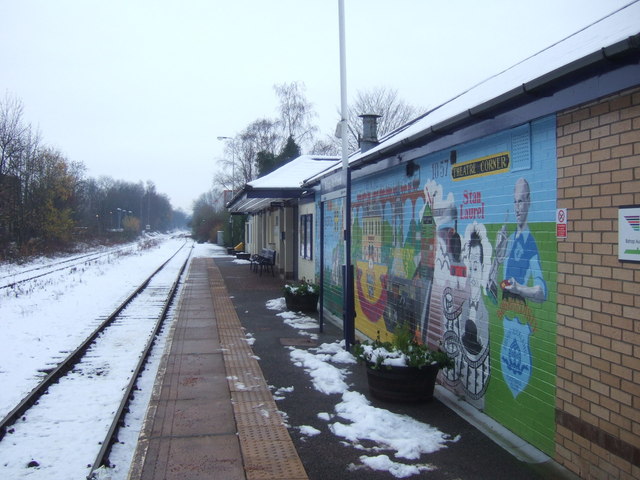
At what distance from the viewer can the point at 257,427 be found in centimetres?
514

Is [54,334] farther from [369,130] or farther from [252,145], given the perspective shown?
[252,145]

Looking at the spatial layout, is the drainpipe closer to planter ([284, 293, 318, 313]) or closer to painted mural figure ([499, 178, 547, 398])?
painted mural figure ([499, 178, 547, 398])

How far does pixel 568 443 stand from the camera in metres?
3.96

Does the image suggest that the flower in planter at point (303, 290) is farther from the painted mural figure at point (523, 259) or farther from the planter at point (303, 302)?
the painted mural figure at point (523, 259)

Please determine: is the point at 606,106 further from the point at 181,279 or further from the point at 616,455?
the point at 181,279

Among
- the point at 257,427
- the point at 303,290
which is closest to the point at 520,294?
the point at 257,427

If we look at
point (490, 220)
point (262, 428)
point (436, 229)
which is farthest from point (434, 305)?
point (262, 428)

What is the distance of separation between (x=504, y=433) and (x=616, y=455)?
1.31 meters

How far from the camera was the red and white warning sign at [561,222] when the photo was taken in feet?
13.1

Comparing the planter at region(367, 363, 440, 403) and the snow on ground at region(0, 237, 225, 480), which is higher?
the planter at region(367, 363, 440, 403)

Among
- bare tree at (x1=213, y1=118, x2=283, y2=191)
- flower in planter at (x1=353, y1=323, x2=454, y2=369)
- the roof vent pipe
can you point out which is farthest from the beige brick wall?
bare tree at (x1=213, y1=118, x2=283, y2=191)

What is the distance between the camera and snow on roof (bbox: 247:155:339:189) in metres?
15.7

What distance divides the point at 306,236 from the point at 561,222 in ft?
39.9

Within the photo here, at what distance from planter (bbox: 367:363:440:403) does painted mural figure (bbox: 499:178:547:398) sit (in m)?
1.01
